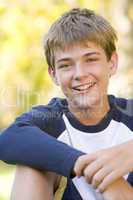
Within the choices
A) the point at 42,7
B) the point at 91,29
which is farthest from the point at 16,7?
the point at 91,29

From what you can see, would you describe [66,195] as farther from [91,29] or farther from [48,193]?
[91,29]

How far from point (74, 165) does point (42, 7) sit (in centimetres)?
410

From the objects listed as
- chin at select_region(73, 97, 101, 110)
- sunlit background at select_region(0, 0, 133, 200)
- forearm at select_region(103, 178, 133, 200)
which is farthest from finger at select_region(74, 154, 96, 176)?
sunlit background at select_region(0, 0, 133, 200)

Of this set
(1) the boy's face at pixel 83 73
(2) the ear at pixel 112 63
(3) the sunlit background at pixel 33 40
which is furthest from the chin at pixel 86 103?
(3) the sunlit background at pixel 33 40

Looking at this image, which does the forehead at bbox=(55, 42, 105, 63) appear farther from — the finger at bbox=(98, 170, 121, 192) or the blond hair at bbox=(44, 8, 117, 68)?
the finger at bbox=(98, 170, 121, 192)

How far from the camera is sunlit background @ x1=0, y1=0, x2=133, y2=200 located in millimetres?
5645

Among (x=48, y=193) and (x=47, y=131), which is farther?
(x=47, y=131)

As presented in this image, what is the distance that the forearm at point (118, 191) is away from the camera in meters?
1.77

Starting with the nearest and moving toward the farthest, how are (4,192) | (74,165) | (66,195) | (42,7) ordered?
(74,165), (66,195), (4,192), (42,7)

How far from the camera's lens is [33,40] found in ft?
19.2

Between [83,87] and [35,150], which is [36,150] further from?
[83,87]

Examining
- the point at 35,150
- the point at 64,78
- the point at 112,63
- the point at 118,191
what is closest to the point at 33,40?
the point at 112,63

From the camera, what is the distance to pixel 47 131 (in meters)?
2.04

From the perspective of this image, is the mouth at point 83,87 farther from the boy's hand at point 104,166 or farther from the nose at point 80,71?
the boy's hand at point 104,166
